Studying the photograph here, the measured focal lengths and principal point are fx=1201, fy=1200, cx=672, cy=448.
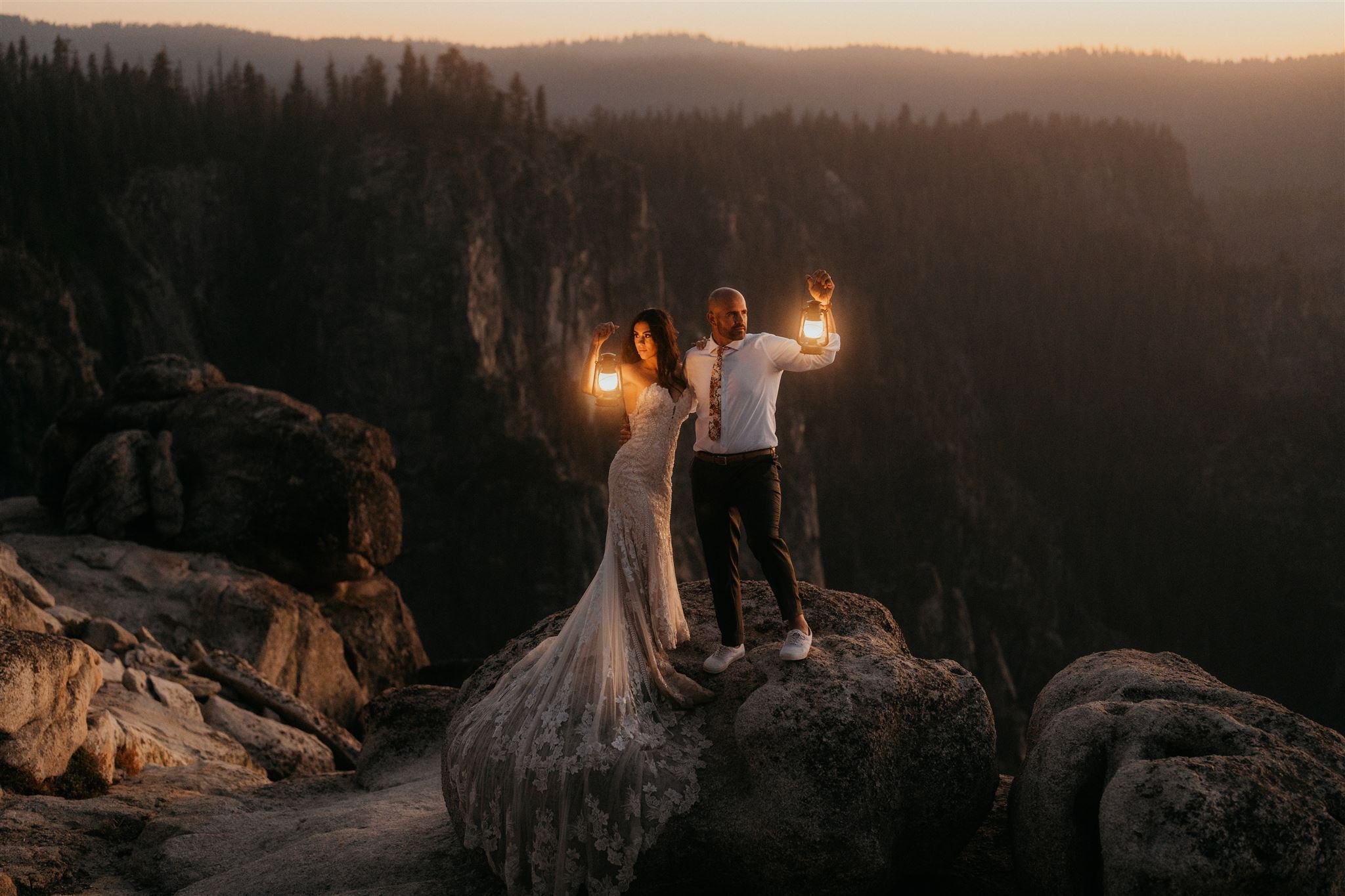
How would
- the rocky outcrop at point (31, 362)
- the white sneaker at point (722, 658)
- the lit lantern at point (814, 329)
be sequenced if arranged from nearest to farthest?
1. the lit lantern at point (814, 329)
2. the white sneaker at point (722, 658)
3. the rocky outcrop at point (31, 362)

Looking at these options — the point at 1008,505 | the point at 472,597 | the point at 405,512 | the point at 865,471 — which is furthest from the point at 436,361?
the point at 1008,505

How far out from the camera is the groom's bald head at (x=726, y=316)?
368 inches

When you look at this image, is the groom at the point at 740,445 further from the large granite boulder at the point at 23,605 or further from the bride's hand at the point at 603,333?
the large granite boulder at the point at 23,605

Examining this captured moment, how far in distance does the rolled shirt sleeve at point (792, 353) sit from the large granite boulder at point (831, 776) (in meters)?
2.24

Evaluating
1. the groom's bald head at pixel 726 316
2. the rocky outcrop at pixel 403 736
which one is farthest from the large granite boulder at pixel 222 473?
the groom's bald head at pixel 726 316

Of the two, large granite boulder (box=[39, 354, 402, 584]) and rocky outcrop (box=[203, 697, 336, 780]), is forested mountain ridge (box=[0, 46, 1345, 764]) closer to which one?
large granite boulder (box=[39, 354, 402, 584])

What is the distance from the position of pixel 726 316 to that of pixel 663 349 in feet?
1.88

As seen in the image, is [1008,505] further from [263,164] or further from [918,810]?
[918,810]

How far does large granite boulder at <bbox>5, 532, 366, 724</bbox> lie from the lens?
924 inches

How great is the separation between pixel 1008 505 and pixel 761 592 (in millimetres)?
113247

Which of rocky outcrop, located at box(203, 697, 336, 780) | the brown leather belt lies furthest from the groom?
rocky outcrop, located at box(203, 697, 336, 780)

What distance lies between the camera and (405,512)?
8088 centimetres

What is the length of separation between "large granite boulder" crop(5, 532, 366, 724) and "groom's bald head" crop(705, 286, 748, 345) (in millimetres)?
16520

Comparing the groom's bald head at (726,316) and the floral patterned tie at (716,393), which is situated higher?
the groom's bald head at (726,316)
